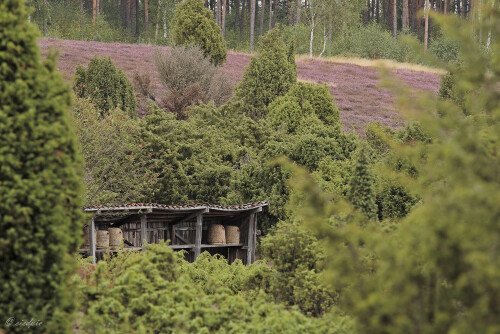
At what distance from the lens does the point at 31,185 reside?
482 centimetres

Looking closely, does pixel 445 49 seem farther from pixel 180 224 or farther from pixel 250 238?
pixel 180 224

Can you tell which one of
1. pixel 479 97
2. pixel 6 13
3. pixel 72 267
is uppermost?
pixel 6 13

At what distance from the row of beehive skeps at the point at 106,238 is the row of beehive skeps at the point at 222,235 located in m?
3.01

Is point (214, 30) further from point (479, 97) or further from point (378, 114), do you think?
point (479, 97)

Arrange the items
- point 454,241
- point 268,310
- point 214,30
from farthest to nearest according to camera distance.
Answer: point 214,30 → point 268,310 → point 454,241

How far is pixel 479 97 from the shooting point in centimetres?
416

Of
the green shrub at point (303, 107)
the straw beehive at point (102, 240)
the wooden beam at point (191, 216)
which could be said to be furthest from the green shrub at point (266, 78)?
the straw beehive at point (102, 240)

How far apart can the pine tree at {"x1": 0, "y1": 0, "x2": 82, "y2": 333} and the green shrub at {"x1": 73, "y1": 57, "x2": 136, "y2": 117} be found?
19844 millimetres

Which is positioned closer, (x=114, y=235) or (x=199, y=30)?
(x=114, y=235)

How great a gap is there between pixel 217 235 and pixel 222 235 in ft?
0.54

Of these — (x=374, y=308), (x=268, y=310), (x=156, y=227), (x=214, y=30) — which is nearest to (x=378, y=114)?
(x=214, y=30)

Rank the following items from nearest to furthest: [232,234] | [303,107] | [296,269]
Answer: [296,269] < [232,234] < [303,107]

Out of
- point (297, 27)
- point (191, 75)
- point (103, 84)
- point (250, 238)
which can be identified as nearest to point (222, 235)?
point (250, 238)

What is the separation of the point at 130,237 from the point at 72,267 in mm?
11869
